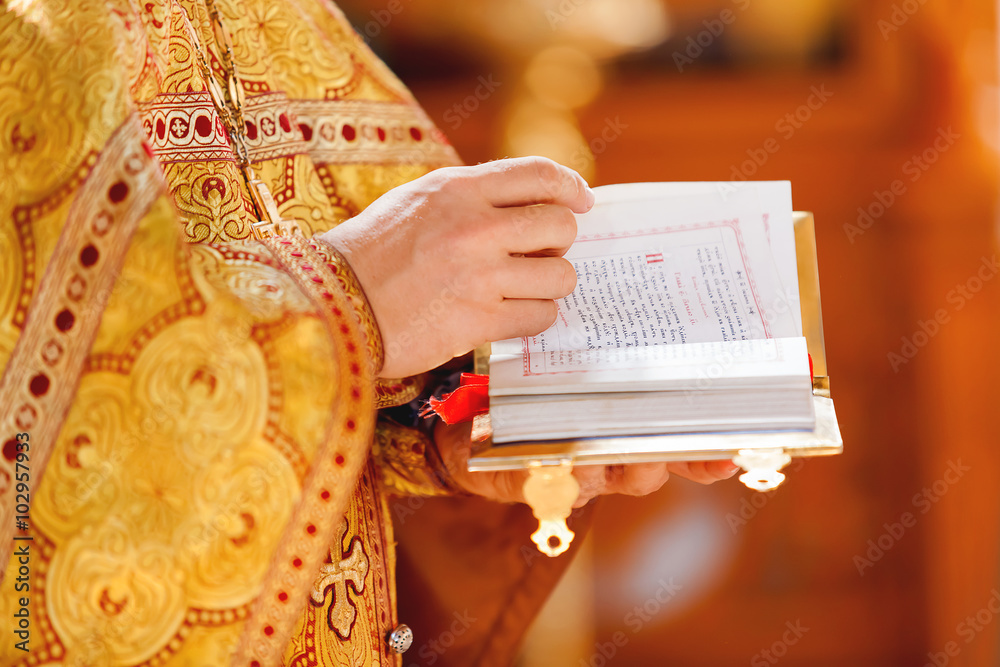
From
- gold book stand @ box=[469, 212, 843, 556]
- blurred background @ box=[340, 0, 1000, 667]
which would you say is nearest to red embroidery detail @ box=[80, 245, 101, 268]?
gold book stand @ box=[469, 212, 843, 556]

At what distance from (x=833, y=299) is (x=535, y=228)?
1324 mm

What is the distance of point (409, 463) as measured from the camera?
786mm

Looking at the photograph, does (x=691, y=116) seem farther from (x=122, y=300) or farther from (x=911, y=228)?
(x=122, y=300)

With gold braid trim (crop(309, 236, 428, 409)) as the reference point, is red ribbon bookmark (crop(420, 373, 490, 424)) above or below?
below

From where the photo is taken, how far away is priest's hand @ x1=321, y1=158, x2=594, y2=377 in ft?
1.79

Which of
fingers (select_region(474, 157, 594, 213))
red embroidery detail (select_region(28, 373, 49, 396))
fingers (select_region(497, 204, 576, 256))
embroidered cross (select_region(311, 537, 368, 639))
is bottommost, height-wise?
embroidered cross (select_region(311, 537, 368, 639))

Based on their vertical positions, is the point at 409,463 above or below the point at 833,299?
below

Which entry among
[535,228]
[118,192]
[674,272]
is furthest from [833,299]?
[118,192]

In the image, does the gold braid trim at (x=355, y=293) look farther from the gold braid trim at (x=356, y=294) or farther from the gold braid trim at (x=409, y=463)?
the gold braid trim at (x=409, y=463)

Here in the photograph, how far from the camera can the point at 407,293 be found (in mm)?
547

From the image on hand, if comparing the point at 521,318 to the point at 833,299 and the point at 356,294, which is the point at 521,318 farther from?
the point at 833,299

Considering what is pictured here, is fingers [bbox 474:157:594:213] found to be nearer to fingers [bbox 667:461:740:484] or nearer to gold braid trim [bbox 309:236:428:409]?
gold braid trim [bbox 309:236:428:409]

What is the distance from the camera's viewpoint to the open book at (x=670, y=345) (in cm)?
51

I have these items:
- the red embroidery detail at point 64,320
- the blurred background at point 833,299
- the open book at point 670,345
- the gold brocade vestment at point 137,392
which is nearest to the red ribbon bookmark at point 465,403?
the open book at point 670,345
